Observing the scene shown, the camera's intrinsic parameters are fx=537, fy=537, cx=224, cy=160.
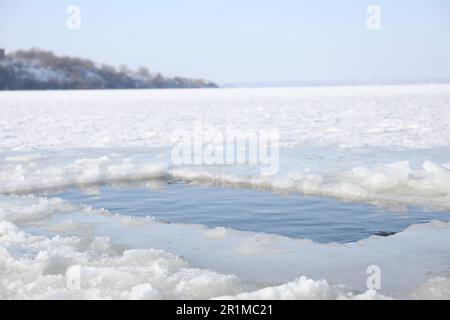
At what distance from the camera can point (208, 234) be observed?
6.20 meters

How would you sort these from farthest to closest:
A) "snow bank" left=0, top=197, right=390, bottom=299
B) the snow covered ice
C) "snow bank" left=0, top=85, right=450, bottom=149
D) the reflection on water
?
"snow bank" left=0, top=85, right=450, bottom=149 → the reflection on water → the snow covered ice → "snow bank" left=0, top=197, right=390, bottom=299

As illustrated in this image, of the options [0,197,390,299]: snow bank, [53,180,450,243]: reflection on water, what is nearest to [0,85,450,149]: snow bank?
[53,180,450,243]: reflection on water

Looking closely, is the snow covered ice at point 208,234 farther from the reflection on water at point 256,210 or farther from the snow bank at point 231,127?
the reflection on water at point 256,210

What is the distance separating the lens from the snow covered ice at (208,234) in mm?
4402

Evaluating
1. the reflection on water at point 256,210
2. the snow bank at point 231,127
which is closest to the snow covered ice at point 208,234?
the snow bank at point 231,127

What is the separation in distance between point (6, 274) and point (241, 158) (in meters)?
7.90

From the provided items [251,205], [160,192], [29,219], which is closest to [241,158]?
[160,192]

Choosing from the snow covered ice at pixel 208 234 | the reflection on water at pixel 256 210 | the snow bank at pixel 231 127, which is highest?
the snow bank at pixel 231 127

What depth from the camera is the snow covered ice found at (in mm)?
4402

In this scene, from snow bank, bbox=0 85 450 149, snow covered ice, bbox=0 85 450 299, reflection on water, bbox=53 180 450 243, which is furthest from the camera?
snow bank, bbox=0 85 450 149

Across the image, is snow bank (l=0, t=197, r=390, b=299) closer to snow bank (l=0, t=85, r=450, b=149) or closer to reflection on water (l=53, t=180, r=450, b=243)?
reflection on water (l=53, t=180, r=450, b=243)

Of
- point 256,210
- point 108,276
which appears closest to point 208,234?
point 256,210
